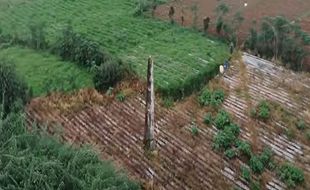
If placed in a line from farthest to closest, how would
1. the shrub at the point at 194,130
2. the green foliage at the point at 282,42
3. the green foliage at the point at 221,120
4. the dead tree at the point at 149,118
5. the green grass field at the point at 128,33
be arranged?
the green foliage at the point at 282,42, the green grass field at the point at 128,33, the green foliage at the point at 221,120, the shrub at the point at 194,130, the dead tree at the point at 149,118

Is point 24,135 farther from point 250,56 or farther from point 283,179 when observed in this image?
point 250,56

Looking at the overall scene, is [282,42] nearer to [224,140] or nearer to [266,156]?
[224,140]

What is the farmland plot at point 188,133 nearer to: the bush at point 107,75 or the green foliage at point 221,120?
the green foliage at point 221,120

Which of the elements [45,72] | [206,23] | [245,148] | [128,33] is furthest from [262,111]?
[45,72]

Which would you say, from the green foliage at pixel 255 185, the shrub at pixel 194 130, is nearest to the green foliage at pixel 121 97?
the shrub at pixel 194 130

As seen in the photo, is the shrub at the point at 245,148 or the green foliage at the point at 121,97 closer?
the shrub at the point at 245,148

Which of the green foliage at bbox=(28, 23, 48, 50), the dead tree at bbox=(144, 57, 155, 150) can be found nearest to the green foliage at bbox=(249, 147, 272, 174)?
the dead tree at bbox=(144, 57, 155, 150)
